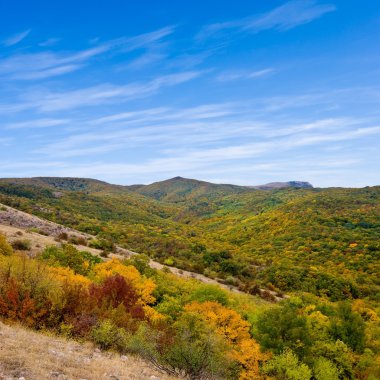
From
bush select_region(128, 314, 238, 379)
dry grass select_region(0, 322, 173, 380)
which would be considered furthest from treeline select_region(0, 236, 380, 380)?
dry grass select_region(0, 322, 173, 380)

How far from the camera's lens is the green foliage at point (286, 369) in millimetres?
26281

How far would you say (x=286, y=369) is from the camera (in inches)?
1048

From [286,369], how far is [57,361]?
19561mm

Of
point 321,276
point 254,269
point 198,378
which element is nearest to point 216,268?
point 254,269

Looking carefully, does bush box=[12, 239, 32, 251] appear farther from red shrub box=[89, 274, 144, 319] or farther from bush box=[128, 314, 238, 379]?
bush box=[128, 314, 238, 379]

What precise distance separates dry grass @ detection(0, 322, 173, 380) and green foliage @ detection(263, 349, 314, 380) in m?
13.9

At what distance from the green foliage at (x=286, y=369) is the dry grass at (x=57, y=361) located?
45.7ft

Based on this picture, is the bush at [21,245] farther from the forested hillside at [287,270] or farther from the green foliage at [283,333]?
the green foliage at [283,333]

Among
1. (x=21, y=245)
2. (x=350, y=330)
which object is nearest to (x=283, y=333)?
(x=350, y=330)

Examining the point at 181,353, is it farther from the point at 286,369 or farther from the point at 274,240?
the point at 274,240

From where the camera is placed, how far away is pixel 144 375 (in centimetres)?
1444

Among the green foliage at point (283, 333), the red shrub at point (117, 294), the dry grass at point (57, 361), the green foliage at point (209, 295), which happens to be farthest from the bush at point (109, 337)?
the green foliage at point (209, 295)

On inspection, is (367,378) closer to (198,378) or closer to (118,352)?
(198,378)

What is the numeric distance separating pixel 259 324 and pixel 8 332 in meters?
23.4
